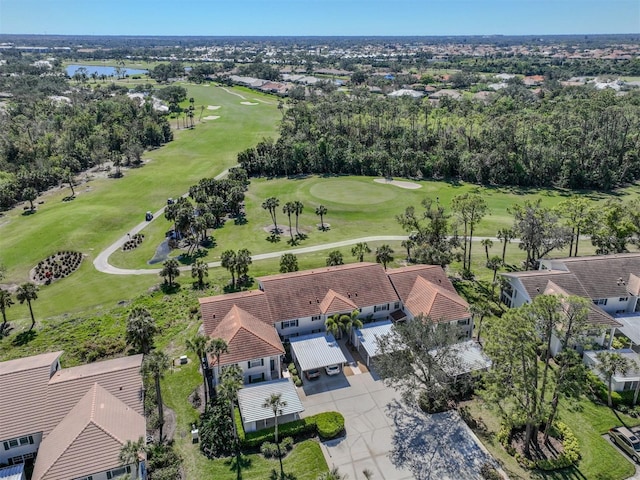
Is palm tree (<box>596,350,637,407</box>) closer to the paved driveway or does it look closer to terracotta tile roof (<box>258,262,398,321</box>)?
the paved driveway

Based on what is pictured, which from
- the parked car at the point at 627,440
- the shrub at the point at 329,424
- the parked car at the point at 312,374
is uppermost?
the parked car at the point at 312,374

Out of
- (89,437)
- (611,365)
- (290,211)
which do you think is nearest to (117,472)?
(89,437)

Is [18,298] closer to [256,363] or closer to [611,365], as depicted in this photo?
[256,363]

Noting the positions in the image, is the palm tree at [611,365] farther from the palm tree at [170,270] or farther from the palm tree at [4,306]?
the palm tree at [4,306]

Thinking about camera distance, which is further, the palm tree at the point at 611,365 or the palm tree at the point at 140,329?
the palm tree at the point at 140,329

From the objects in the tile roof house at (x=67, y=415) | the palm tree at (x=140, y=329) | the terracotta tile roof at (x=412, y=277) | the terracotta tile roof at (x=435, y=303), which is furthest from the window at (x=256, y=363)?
the terracotta tile roof at (x=412, y=277)

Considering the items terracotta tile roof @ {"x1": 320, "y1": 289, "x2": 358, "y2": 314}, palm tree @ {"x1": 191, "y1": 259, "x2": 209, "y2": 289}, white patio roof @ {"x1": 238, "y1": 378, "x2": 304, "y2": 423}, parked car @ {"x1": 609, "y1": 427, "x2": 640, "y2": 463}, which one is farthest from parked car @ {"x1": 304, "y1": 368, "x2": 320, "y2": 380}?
parked car @ {"x1": 609, "y1": 427, "x2": 640, "y2": 463}

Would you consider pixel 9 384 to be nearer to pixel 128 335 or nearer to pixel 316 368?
pixel 128 335

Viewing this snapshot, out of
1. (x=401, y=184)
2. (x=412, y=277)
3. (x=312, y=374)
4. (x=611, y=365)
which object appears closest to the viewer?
(x=611, y=365)
